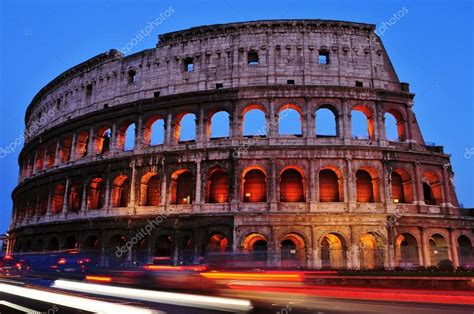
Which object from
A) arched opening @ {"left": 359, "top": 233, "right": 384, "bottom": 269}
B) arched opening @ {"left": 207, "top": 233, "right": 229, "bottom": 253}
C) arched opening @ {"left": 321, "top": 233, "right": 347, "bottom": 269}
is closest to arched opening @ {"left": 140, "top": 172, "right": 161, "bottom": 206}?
arched opening @ {"left": 207, "top": 233, "right": 229, "bottom": 253}

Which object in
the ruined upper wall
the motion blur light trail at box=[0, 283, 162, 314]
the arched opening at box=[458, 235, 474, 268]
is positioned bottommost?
the motion blur light trail at box=[0, 283, 162, 314]

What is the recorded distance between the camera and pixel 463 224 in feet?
80.5

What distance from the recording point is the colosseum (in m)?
22.7

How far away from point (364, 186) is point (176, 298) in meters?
19.6

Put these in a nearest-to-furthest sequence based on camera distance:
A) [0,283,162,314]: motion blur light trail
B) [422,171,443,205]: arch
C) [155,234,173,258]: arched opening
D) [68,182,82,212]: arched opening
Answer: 1. [0,283,162,314]: motion blur light trail
2. [422,171,443,205]: arch
3. [155,234,173,258]: arched opening
4. [68,182,82,212]: arched opening

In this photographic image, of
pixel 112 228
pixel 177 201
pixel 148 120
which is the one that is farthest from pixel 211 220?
pixel 148 120

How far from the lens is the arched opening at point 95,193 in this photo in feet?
91.5

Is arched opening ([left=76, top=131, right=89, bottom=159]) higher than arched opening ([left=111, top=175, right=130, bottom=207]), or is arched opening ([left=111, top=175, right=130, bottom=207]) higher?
arched opening ([left=76, top=131, right=89, bottom=159])

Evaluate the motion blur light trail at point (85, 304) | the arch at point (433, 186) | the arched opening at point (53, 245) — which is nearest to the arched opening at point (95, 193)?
the arched opening at point (53, 245)

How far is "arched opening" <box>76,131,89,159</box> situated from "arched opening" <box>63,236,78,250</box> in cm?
629

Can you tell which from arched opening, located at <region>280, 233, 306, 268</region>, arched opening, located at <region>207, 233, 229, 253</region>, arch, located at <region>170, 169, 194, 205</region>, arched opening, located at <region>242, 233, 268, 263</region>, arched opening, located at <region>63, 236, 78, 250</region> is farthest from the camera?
arched opening, located at <region>63, 236, 78, 250</region>

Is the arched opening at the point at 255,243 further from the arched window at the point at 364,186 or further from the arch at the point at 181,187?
the arched window at the point at 364,186

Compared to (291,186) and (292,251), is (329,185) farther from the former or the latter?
(292,251)

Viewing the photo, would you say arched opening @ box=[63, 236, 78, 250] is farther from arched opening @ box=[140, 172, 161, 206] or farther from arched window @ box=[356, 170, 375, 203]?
arched window @ box=[356, 170, 375, 203]
